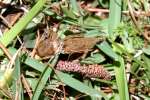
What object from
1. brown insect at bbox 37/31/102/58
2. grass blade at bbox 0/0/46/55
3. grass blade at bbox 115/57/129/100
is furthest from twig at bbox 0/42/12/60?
grass blade at bbox 115/57/129/100

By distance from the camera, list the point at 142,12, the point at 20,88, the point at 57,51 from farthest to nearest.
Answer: the point at 142,12 → the point at 57,51 → the point at 20,88

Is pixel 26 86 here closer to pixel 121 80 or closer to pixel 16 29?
pixel 16 29

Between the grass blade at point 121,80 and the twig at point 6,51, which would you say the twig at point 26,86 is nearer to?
the twig at point 6,51

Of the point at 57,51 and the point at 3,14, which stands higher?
the point at 3,14

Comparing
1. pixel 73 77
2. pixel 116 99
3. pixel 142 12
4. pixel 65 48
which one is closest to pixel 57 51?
pixel 65 48

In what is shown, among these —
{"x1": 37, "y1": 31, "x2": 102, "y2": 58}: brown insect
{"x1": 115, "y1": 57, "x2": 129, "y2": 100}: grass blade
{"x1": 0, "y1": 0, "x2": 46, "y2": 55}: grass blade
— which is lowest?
Result: {"x1": 115, "y1": 57, "x2": 129, "y2": 100}: grass blade

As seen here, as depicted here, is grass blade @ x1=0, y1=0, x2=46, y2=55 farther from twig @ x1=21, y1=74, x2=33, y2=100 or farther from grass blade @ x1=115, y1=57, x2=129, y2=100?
grass blade @ x1=115, y1=57, x2=129, y2=100

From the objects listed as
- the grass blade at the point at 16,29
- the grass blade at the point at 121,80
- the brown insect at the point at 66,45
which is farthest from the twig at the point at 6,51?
the grass blade at the point at 121,80

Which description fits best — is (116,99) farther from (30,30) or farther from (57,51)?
(30,30)
